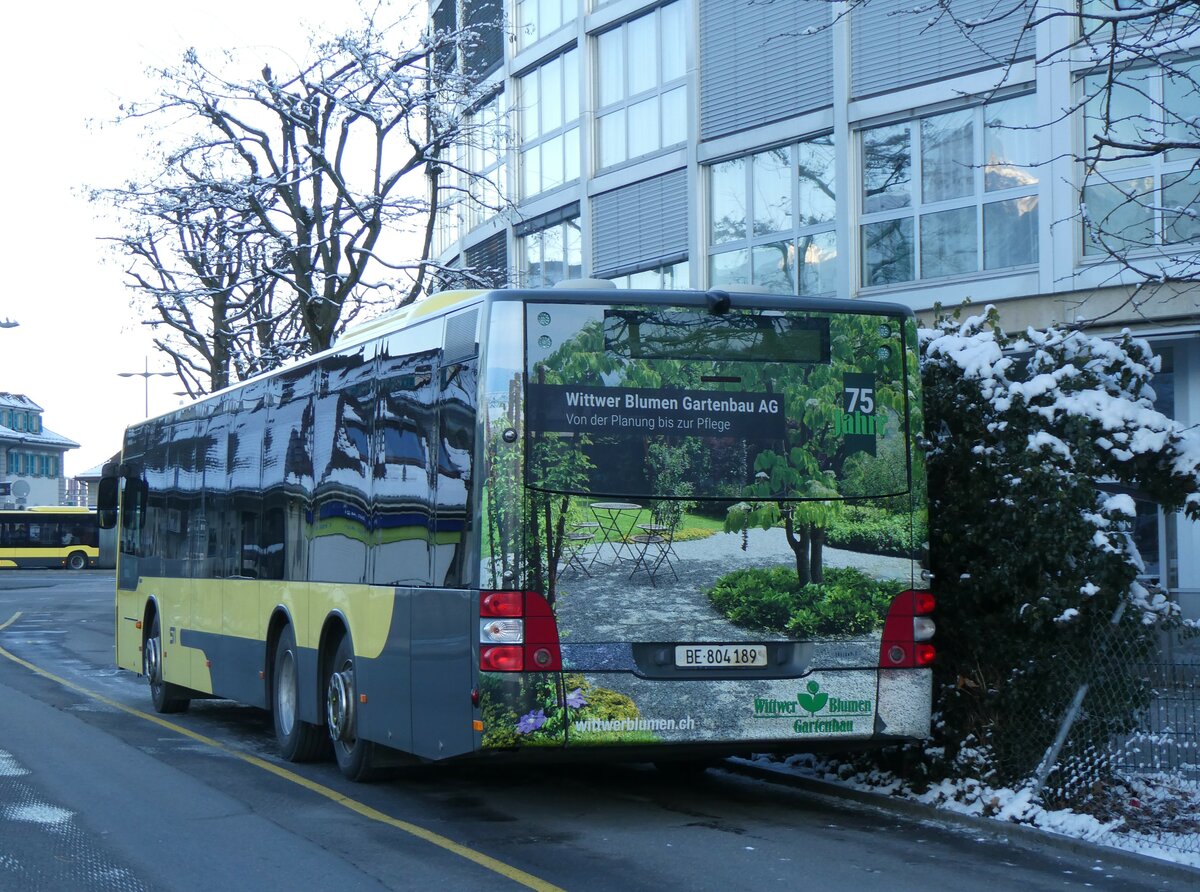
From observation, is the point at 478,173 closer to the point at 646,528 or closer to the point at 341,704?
the point at 341,704

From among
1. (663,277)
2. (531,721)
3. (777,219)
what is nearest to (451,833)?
(531,721)

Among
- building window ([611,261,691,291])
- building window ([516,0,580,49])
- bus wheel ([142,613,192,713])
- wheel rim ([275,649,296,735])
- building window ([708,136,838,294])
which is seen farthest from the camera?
building window ([516,0,580,49])

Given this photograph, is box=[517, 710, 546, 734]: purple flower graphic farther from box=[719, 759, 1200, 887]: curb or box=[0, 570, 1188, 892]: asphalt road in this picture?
box=[719, 759, 1200, 887]: curb

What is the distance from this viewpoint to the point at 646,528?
8.76 metres

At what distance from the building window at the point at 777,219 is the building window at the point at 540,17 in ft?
20.1

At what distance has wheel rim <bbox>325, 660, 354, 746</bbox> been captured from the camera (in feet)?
35.9

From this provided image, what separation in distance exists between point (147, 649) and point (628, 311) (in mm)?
10027

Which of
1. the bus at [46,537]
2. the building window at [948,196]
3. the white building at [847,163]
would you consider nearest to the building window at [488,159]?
the white building at [847,163]

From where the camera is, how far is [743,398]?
9078mm

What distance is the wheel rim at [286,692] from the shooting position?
12.3 metres

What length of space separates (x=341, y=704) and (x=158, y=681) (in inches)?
253

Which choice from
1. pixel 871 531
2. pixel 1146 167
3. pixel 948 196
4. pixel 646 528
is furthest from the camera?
pixel 948 196

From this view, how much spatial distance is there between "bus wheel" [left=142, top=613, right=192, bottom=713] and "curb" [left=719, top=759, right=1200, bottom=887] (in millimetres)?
6999

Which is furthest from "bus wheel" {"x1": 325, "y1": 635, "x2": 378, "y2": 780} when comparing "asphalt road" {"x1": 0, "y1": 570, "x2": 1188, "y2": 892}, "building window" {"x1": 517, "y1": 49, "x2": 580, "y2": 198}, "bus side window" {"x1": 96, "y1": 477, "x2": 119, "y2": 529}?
"building window" {"x1": 517, "y1": 49, "x2": 580, "y2": 198}
